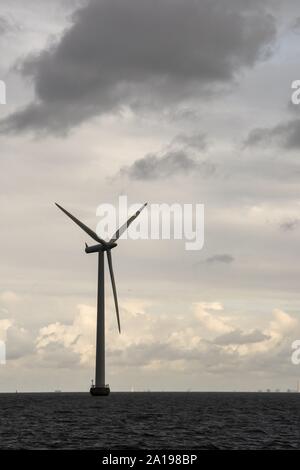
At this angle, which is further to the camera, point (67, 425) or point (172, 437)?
point (67, 425)

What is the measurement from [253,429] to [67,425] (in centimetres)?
3157

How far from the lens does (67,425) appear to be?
132 meters

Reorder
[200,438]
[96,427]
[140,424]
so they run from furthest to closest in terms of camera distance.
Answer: [140,424] < [96,427] < [200,438]

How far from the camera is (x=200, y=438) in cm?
10631
